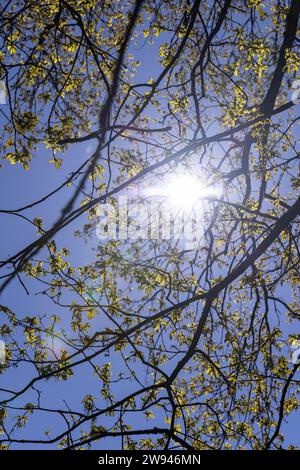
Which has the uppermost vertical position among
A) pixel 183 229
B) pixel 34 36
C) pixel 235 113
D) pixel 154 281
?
pixel 34 36

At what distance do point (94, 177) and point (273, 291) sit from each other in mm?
4185

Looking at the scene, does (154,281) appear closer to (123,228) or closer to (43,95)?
(123,228)

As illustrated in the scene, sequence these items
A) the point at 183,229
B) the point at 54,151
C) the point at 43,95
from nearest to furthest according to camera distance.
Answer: the point at 54,151 → the point at 43,95 → the point at 183,229

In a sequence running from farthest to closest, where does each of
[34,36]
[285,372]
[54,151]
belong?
[34,36] < [285,372] < [54,151]

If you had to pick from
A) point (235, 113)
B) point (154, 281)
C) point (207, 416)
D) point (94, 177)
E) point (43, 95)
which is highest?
point (235, 113)

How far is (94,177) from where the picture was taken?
5.88m

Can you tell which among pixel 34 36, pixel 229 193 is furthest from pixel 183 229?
pixel 34 36

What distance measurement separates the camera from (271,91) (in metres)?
7.48

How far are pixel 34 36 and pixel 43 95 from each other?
1589 millimetres

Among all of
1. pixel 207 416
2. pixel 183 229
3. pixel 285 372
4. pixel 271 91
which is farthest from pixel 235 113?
pixel 207 416

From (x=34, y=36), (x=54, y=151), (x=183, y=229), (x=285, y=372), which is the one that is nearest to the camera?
(x=54, y=151)

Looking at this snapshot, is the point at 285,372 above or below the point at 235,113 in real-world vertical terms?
below

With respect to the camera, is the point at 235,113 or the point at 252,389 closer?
the point at 252,389

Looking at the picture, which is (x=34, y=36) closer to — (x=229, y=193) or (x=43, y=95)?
(x=43, y=95)
